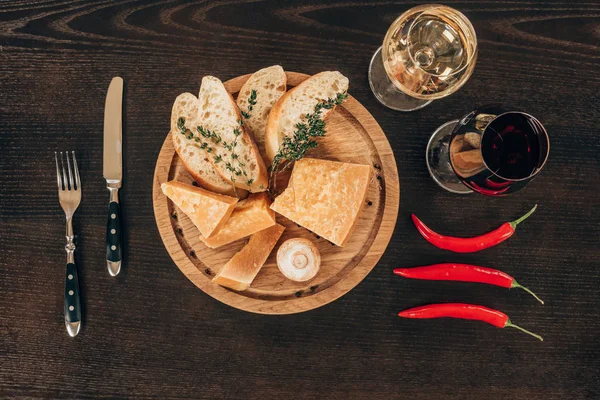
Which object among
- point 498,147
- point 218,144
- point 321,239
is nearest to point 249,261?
point 321,239

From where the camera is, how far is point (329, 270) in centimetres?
141

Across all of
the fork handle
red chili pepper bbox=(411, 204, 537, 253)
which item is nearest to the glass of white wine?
red chili pepper bbox=(411, 204, 537, 253)

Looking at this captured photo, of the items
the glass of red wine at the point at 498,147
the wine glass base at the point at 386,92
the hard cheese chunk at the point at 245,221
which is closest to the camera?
the glass of red wine at the point at 498,147

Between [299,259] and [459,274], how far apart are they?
528mm

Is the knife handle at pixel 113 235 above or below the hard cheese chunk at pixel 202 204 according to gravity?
below

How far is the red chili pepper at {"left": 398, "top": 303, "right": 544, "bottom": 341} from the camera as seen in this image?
1458 mm

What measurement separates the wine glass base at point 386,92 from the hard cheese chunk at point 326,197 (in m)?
0.27

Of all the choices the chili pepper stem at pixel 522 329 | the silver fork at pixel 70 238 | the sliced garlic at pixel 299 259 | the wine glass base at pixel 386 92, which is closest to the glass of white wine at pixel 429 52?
the wine glass base at pixel 386 92

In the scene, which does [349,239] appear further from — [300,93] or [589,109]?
[589,109]

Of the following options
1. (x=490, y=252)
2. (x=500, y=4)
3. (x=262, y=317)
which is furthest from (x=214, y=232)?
(x=500, y=4)

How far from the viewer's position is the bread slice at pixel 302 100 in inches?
52.3

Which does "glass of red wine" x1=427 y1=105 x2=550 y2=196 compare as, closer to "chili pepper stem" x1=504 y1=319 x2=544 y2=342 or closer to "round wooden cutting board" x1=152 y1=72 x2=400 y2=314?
"round wooden cutting board" x1=152 y1=72 x2=400 y2=314

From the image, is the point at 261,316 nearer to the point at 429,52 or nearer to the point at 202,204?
the point at 202,204

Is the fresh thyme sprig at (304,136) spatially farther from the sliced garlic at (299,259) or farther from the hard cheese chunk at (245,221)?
the sliced garlic at (299,259)
